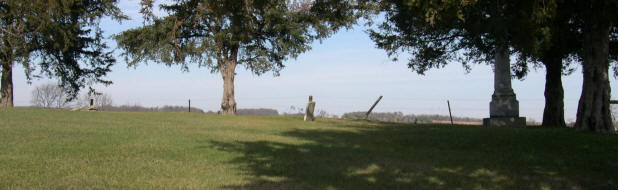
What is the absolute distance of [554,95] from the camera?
2258 centimetres

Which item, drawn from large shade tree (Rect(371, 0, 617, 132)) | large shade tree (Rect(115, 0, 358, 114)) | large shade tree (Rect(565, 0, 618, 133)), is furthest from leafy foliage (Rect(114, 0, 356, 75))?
large shade tree (Rect(565, 0, 618, 133))

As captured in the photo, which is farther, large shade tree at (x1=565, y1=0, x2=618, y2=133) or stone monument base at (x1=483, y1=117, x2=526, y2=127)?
stone monument base at (x1=483, y1=117, x2=526, y2=127)

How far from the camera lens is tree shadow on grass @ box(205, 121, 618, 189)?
7.45m

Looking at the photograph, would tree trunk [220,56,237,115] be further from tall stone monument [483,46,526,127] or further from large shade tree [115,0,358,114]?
tall stone monument [483,46,526,127]

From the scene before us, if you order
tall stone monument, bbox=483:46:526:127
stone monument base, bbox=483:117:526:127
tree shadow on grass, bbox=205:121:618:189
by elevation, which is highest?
tall stone monument, bbox=483:46:526:127

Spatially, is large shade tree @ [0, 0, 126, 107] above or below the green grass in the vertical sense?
Answer: above

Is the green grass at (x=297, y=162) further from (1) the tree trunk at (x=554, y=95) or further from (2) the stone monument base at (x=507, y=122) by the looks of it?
(1) the tree trunk at (x=554, y=95)

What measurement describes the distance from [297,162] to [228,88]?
26.2m

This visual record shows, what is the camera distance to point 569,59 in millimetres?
24703

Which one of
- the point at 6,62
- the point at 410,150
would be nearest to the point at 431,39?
the point at 410,150

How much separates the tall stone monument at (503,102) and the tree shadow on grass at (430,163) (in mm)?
8060

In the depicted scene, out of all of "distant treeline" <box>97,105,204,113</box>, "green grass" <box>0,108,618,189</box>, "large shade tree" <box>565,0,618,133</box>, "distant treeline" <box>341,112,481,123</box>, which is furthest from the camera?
"distant treeline" <box>97,105,204,113</box>

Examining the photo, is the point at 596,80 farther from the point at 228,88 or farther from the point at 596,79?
the point at 228,88

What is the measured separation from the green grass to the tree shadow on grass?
2cm
